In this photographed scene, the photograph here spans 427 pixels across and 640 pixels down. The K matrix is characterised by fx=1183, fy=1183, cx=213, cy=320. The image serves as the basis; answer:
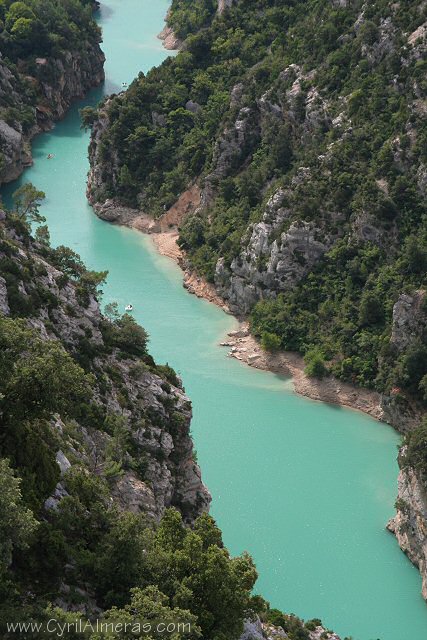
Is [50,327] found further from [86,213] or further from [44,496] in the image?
[86,213]

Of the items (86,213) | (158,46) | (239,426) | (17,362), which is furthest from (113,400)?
(158,46)

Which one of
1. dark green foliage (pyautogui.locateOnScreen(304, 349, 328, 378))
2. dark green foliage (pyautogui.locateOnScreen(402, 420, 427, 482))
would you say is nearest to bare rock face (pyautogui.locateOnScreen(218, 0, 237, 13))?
dark green foliage (pyautogui.locateOnScreen(304, 349, 328, 378))

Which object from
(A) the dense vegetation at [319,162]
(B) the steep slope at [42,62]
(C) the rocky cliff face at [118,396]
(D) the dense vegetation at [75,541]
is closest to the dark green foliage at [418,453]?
(A) the dense vegetation at [319,162]

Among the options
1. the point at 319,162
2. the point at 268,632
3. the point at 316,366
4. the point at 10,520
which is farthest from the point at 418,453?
the point at 10,520

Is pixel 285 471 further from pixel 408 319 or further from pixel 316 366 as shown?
pixel 408 319

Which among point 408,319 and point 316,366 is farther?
point 316,366

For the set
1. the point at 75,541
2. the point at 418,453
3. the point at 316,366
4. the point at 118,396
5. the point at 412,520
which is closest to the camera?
the point at 75,541

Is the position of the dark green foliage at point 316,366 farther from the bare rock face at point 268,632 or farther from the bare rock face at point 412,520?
the bare rock face at point 268,632
